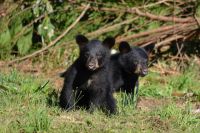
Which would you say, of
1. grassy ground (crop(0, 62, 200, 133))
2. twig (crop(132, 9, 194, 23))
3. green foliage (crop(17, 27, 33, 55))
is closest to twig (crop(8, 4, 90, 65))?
green foliage (crop(17, 27, 33, 55))

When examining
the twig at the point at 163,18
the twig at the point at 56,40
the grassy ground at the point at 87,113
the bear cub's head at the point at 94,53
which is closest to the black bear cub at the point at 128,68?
the grassy ground at the point at 87,113

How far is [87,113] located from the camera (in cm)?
750

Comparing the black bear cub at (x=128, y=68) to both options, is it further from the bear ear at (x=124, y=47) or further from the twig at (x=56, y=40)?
the twig at (x=56, y=40)

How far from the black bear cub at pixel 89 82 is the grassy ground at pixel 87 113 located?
187 millimetres

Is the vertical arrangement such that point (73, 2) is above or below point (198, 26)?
above

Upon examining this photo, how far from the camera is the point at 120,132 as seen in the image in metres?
6.61

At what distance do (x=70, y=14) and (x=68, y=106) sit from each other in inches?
181

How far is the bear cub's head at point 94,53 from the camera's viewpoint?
25.2 feet

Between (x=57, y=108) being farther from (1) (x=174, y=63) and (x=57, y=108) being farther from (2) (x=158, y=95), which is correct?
(1) (x=174, y=63)

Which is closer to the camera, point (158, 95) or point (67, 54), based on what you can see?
point (158, 95)

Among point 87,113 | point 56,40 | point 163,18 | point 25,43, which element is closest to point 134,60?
point 87,113

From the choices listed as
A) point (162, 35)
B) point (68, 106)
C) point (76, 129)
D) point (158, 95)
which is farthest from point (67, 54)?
point (76, 129)

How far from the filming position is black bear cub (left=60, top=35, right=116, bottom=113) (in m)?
7.64

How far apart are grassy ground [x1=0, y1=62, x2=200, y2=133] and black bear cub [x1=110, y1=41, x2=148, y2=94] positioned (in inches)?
7.4
